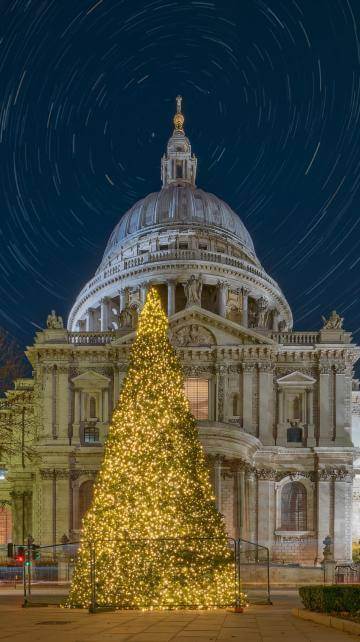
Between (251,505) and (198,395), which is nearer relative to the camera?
(251,505)

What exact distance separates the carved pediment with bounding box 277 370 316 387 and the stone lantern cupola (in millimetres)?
43340

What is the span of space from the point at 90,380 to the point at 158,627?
4964cm

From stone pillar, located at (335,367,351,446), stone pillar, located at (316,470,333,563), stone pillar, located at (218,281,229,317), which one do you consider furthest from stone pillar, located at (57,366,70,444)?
stone pillar, located at (218,281,229,317)

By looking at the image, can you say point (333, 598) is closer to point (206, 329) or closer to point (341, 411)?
point (341, 411)

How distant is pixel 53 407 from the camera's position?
70938 millimetres

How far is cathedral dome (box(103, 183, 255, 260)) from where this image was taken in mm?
101250

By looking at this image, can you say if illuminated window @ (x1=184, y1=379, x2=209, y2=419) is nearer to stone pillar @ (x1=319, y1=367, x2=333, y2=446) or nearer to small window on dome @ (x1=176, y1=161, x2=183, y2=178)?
stone pillar @ (x1=319, y1=367, x2=333, y2=446)

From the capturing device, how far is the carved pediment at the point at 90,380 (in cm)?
7106

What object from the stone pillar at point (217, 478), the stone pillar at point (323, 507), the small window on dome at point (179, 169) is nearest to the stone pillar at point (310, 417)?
the stone pillar at point (323, 507)

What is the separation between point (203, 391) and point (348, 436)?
10.6m

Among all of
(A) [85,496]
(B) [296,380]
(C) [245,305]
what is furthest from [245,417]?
(C) [245,305]

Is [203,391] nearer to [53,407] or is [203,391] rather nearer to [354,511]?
[53,407]

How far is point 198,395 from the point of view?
2798 inches

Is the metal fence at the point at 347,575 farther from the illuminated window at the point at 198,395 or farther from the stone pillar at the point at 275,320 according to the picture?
the stone pillar at the point at 275,320
